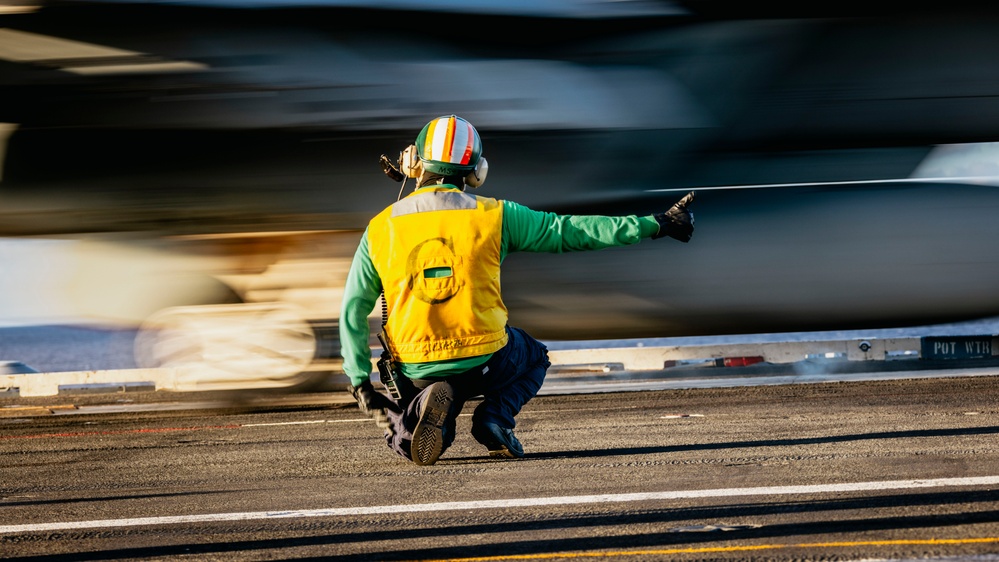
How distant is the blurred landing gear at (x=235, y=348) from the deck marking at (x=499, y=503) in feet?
14.1

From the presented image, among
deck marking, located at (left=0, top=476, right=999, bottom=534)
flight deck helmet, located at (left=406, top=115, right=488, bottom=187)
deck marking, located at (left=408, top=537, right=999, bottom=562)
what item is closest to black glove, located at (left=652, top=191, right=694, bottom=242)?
flight deck helmet, located at (left=406, top=115, right=488, bottom=187)

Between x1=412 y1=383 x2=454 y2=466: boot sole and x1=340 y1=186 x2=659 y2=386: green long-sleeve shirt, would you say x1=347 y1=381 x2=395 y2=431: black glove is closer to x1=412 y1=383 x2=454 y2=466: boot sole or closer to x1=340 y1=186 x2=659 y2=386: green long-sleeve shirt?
x1=340 y1=186 x2=659 y2=386: green long-sleeve shirt

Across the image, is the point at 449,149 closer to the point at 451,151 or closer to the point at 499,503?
the point at 451,151

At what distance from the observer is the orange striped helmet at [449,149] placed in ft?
16.0

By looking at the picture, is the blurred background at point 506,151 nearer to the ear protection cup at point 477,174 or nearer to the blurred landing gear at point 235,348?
the blurred landing gear at point 235,348

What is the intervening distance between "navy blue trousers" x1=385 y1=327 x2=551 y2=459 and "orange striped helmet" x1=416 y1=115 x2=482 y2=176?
813mm

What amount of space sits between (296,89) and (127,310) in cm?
199

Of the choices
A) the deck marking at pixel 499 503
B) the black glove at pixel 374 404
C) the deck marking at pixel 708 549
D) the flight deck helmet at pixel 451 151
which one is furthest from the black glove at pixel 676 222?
the deck marking at pixel 708 549

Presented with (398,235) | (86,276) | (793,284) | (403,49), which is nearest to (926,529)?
(398,235)

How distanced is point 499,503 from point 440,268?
122 centimetres

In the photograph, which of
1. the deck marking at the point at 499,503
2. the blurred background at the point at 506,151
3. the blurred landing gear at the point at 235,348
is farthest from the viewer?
the blurred landing gear at the point at 235,348

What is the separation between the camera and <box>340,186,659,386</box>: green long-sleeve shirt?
15.3 feet

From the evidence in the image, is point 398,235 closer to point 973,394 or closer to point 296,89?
point 296,89

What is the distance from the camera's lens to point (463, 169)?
4902mm
